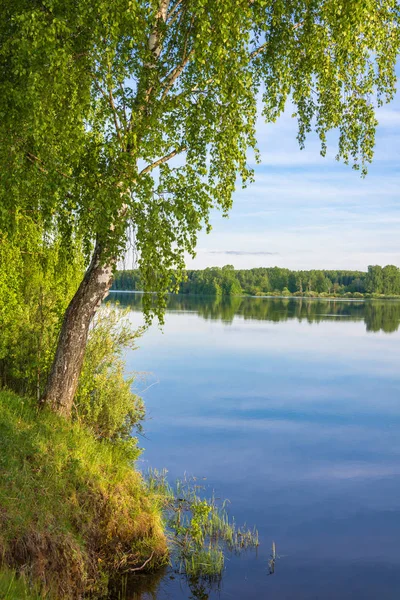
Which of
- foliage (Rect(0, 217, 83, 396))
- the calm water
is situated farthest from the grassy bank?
foliage (Rect(0, 217, 83, 396))

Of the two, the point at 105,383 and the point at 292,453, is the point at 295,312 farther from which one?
the point at 105,383

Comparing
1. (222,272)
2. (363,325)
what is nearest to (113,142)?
(363,325)

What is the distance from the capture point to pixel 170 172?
26.0 ft

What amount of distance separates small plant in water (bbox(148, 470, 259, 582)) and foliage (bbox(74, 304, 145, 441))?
1.57 metres

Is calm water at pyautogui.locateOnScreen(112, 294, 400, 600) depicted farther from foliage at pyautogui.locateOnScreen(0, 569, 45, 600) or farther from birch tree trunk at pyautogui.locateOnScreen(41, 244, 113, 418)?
birch tree trunk at pyautogui.locateOnScreen(41, 244, 113, 418)

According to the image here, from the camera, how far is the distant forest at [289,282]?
135m

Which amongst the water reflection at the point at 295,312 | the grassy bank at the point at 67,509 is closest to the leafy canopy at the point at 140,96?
the grassy bank at the point at 67,509

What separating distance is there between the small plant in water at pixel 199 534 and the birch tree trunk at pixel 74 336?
2.31 metres

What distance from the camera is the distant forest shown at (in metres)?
135

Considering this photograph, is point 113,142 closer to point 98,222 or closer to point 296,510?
point 98,222

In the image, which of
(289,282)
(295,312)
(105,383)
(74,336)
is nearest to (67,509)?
(74,336)

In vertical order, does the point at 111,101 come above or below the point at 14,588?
above

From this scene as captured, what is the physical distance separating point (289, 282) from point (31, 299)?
141177 millimetres

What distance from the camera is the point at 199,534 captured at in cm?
822
